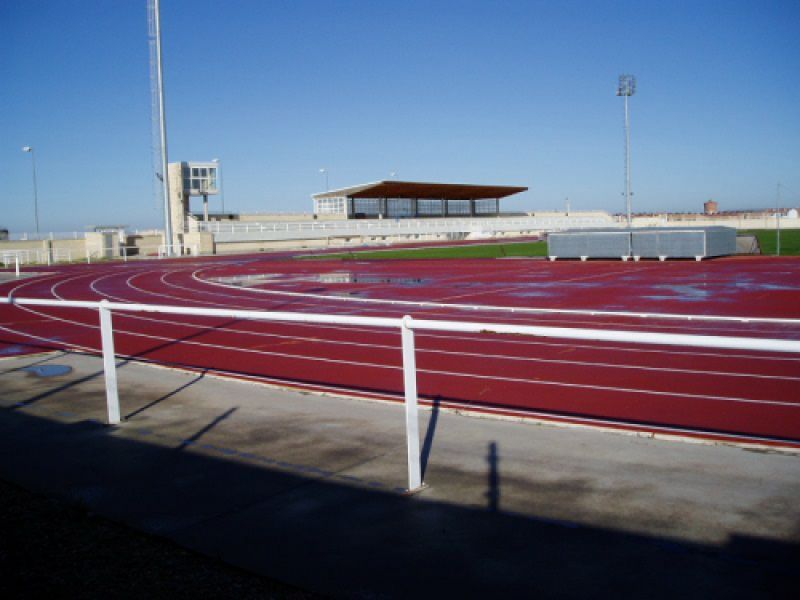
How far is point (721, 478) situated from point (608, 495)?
0.87 m

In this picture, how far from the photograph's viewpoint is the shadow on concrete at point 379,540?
3.57m

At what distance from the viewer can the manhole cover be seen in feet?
31.9

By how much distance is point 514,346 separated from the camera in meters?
11.7

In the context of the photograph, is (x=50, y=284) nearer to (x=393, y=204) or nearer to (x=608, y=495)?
(x=608, y=495)

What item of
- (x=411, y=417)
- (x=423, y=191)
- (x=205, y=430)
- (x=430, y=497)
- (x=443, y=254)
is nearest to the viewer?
(x=430, y=497)

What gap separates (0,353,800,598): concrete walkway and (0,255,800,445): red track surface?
136 cm

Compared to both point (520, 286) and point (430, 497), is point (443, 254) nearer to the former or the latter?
point (520, 286)

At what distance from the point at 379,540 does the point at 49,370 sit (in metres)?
7.39

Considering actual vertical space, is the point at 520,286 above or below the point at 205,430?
above

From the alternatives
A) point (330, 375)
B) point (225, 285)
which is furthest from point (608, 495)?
point (225, 285)

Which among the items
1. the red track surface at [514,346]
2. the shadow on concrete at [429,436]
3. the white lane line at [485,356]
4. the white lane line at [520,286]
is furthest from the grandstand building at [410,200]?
the shadow on concrete at [429,436]

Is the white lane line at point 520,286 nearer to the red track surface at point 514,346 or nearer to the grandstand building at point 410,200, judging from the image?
the red track surface at point 514,346

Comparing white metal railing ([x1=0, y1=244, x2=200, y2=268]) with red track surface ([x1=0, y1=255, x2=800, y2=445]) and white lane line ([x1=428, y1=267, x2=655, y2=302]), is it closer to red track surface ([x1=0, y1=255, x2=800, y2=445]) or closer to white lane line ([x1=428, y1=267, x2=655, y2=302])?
red track surface ([x1=0, y1=255, x2=800, y2=445])

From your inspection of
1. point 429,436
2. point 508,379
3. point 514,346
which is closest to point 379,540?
point 429,436
